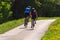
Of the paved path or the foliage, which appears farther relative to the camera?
the foliage

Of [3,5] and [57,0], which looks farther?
[57,0]

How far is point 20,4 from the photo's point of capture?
171 feet

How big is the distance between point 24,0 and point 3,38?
34.9 m

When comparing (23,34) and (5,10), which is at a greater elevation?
(23,34)

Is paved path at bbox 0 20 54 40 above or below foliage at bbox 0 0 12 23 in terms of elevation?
above

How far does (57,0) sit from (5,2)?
35.1ft

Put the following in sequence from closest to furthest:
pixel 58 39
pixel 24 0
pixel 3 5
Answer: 1. pixel 58 39
2. pixel 3 5
3. pixel 24 0

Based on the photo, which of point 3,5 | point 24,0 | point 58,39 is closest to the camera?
point 58,39

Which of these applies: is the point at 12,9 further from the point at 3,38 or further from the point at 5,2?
the point at 3,38

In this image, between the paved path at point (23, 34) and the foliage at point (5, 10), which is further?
the foliage at point (5, 10)

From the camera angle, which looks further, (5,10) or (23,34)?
(5,10)

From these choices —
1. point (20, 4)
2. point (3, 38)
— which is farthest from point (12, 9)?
point (3, 38)

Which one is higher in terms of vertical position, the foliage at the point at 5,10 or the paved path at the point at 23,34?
the paved path at the point at 23,34

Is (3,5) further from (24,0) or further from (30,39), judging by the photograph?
(30,39)
